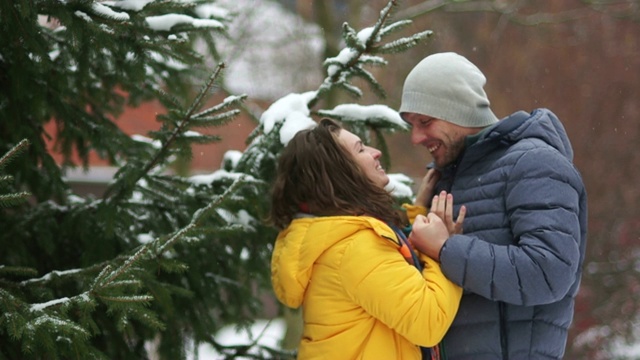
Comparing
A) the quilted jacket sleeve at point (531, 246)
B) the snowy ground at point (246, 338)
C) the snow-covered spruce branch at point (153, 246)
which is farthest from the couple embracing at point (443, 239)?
the snowy ground at point (246, 338)

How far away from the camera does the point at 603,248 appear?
36.1 feet

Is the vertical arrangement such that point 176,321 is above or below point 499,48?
above

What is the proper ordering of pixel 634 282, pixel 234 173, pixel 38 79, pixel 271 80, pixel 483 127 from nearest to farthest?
pixel 483 127 → pixel 38 79 → pixel 234 173 → pixel 634 282 → pixel 271 80

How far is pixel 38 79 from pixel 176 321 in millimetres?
1345

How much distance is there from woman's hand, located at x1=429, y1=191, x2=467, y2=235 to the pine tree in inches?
29.0

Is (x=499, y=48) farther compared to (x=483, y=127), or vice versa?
(x=499, y=48)

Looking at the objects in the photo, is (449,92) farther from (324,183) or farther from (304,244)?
(304,244)

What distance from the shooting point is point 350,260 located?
2.61 m

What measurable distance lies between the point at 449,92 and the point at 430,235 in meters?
0.56

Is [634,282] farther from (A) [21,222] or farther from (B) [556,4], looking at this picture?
(A) [21,222]

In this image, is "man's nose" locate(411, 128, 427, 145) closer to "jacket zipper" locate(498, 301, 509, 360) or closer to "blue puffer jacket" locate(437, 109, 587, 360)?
"blue puffer jacket" locate(437, 109, 587, 360)

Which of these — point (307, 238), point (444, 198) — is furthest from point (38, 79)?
point (444, 198)

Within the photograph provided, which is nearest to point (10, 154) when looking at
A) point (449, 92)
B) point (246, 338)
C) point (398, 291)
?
point (398, 291)

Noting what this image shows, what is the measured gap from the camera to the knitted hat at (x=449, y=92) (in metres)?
2.82
